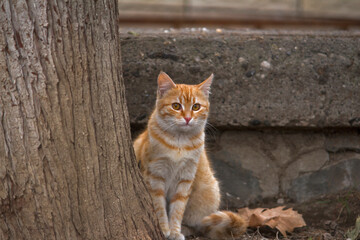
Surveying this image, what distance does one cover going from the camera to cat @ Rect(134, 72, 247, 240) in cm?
299

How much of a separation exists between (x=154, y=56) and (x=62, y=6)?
1463 mm

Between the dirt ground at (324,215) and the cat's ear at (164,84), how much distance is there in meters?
1.04

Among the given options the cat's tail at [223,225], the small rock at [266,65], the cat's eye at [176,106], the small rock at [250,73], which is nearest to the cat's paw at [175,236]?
the cat's tail at [223,225]

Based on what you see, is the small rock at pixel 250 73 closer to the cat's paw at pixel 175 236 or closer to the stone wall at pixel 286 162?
the stone wall at pixel 286 162

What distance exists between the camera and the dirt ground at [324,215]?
3297 millimetres

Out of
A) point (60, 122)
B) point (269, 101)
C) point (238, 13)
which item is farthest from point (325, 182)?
point (238, 13)

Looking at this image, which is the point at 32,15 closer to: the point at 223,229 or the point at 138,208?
the point at 138,208

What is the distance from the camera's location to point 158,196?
3012 mm

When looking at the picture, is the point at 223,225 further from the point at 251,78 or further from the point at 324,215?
the point at 251,78

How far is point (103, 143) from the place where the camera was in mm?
2234

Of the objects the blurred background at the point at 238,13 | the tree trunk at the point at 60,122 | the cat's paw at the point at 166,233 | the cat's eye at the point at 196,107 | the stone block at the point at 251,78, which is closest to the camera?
the tree trunk at the point at 60,122

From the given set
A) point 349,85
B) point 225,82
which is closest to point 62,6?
point 225,82

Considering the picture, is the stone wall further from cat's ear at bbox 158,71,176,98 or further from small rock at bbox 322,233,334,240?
cat's ear at bbox 158,71,176,98

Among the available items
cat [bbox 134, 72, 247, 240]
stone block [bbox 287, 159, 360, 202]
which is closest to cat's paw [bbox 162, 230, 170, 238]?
cat [bbox 134, 72, 247, 240]
